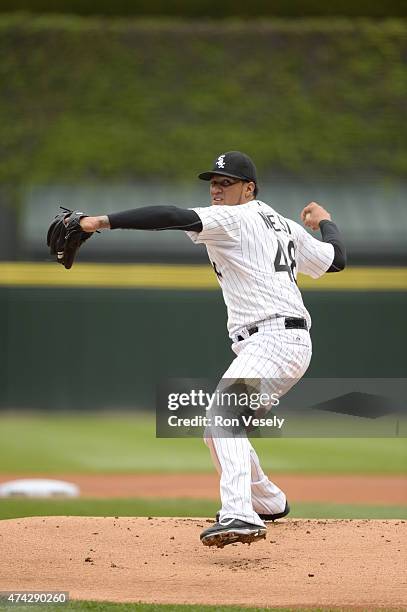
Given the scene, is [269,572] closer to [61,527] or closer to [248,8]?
[61,527]

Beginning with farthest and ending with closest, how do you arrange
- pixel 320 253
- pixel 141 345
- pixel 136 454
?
pixel 141 345, pixel 136 454, pixel 320 253

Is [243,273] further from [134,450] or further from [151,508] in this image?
[134,450]

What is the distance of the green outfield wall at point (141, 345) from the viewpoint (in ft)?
36.5

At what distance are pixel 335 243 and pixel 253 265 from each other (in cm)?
59

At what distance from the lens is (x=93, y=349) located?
443 inches

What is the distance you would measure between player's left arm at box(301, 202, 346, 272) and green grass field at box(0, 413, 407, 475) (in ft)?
14.6

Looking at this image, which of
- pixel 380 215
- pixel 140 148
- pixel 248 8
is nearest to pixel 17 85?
pixel 140 148

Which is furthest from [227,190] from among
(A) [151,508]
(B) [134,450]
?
(B) [134,450]

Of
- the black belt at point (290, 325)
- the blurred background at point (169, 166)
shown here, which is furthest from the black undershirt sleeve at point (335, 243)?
the blurred background at point (169, 166)

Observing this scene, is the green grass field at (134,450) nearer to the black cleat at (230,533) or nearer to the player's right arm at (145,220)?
the black cleat at (230,533)

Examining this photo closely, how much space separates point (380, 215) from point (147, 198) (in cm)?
292

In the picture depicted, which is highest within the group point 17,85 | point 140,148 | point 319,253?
point 17,85

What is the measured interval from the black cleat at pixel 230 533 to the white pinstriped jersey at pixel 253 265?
0.74 metres

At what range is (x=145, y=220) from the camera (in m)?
3.56
